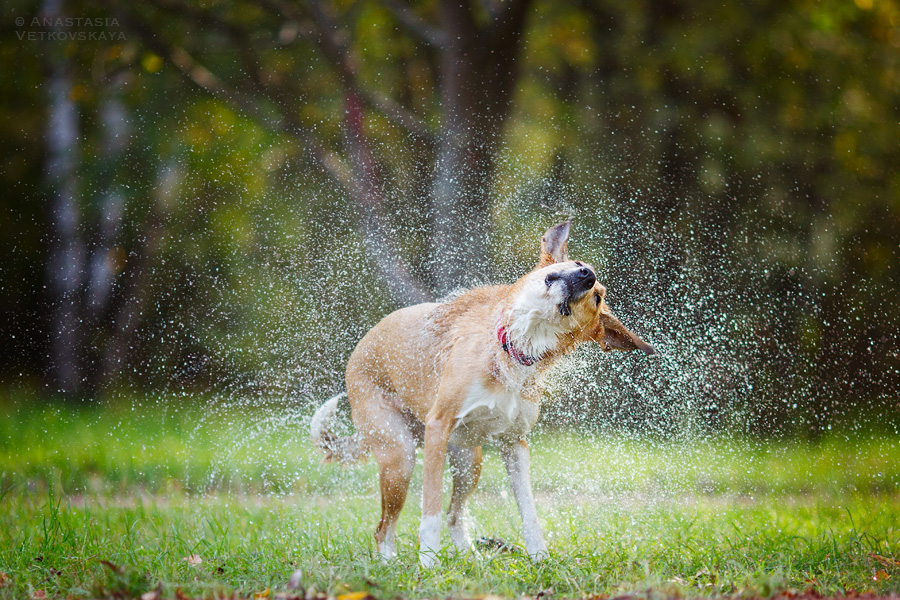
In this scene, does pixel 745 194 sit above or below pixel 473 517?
above

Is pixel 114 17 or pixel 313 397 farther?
pixel 114 17

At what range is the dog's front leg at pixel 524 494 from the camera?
423 centimetres

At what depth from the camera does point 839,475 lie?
296 inches

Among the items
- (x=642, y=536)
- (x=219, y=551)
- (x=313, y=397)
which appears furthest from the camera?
(x=313, y=397)

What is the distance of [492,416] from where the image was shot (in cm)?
429

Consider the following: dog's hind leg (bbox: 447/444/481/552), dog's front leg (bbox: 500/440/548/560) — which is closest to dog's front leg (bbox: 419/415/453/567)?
dog's front leg (bbox: 500/440/548/560)

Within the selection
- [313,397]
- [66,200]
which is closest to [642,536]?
[313,397]

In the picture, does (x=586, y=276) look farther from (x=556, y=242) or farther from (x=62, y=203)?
(x=62, y=203)

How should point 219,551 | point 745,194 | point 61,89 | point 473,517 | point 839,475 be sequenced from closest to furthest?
point 219,551 → point 473,517 → point 839,475 → point 745,194 → point 61,89

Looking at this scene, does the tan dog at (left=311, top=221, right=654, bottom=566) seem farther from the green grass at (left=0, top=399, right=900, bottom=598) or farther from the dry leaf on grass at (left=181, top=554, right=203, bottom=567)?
the dry leaf on grass at (left=181, top=554, right=203, bottom=567)

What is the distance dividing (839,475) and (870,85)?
625 centimetres

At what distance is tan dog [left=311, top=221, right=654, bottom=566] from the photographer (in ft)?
13.6

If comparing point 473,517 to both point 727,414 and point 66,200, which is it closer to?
point 727,414

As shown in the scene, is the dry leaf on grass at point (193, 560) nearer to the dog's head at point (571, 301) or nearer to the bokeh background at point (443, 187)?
the dog's head at point (571, 301)
